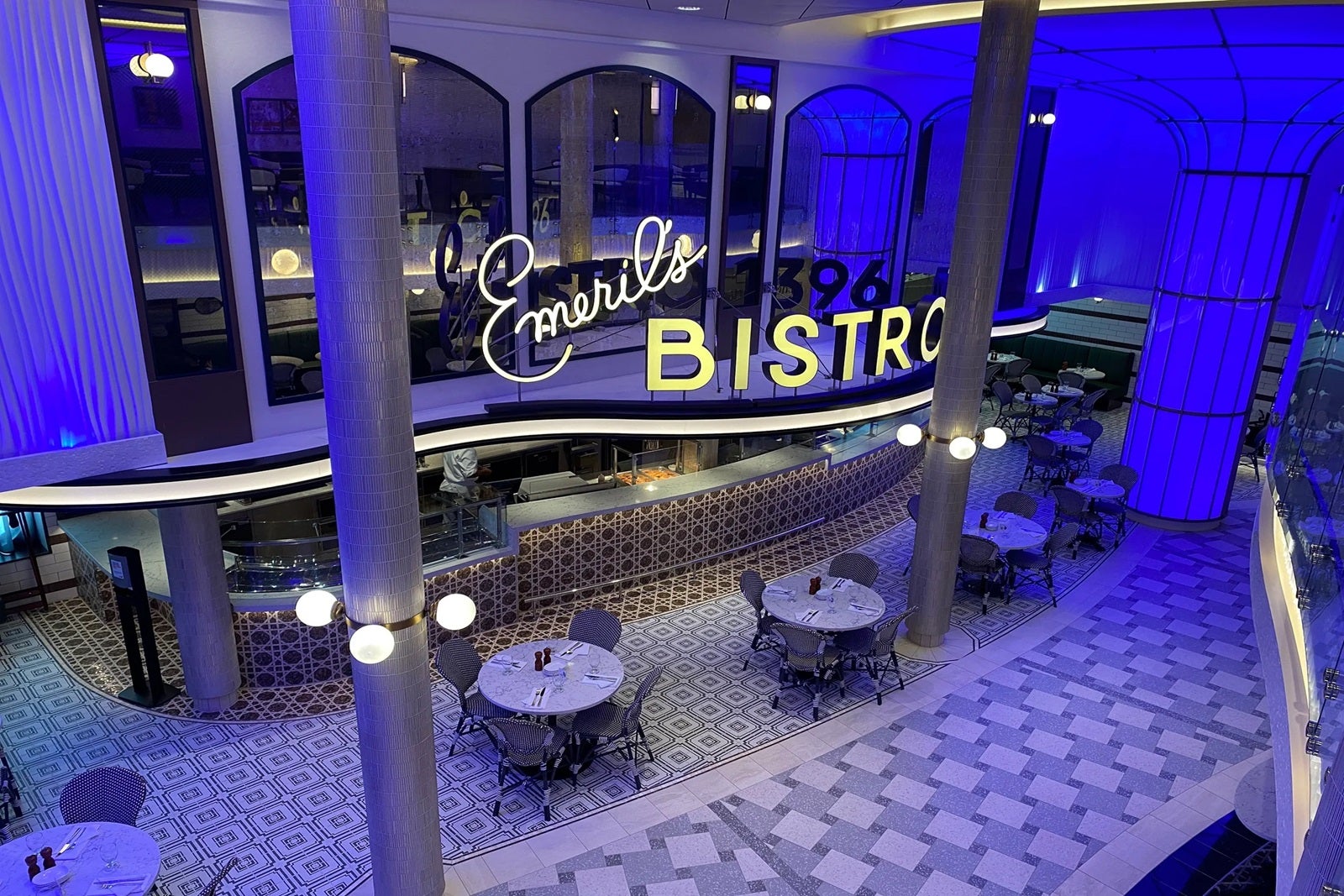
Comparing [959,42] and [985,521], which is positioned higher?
[959,42]

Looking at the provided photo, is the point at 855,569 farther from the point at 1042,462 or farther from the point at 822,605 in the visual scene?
the point at 1042,462

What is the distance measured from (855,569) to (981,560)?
207cm

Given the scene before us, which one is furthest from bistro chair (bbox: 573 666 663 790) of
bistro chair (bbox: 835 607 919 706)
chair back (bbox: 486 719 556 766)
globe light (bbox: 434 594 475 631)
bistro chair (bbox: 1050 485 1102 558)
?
bistro chair (bbox: 1050 485 1102 558)

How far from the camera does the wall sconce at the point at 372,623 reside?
6617 millimetres

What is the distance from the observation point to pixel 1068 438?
1786 centimetres

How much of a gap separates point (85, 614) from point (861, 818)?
10.8 meters

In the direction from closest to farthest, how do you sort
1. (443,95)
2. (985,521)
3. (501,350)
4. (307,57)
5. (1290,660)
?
(307,57), (1290,660), (443,95), (501,350), (985,521)

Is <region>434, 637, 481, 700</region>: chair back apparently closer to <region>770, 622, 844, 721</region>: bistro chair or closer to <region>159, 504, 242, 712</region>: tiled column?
<region>159, 504, 242, 712</region>: tiled column

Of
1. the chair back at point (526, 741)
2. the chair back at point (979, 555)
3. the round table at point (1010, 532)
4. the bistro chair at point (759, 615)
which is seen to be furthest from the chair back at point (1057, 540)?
the chair back at point (526, 741)

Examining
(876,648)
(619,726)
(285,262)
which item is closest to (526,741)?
(619,726)

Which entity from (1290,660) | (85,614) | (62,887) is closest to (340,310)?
(62,887)

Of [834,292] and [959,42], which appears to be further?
[959,42]

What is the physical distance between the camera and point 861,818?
888cm

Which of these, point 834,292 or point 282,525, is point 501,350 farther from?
point 834,292
